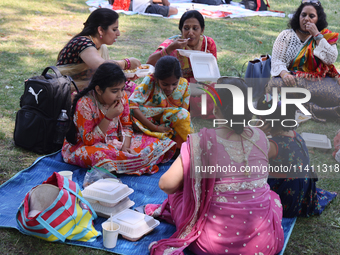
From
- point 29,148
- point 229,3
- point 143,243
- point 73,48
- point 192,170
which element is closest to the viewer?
point 192,170

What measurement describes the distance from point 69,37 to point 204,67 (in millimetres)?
4198

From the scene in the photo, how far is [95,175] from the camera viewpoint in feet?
10.0

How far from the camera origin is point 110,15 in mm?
3875

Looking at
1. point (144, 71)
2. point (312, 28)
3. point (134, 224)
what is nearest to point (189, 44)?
→ point (144, 71)

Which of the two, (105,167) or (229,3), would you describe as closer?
(105,167)

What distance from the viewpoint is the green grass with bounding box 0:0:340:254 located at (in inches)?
99.7

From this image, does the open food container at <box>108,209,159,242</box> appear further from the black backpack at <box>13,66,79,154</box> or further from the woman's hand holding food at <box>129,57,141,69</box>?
the woman's hand holding food at <box>129,57,141,69</box>

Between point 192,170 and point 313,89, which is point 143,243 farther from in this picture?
point 313,89

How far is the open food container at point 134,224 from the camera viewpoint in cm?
241

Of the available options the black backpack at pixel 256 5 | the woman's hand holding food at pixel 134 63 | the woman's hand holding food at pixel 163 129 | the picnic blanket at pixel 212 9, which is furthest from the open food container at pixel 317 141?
the black backpack at pixel 256 5

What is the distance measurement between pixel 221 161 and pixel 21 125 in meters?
2.24

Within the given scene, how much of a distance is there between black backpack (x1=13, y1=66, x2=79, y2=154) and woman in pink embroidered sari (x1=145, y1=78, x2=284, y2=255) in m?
1.82

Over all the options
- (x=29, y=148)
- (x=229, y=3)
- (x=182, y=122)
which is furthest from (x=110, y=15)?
(x=229, y=3)

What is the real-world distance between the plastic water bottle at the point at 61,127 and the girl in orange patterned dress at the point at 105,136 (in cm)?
13
